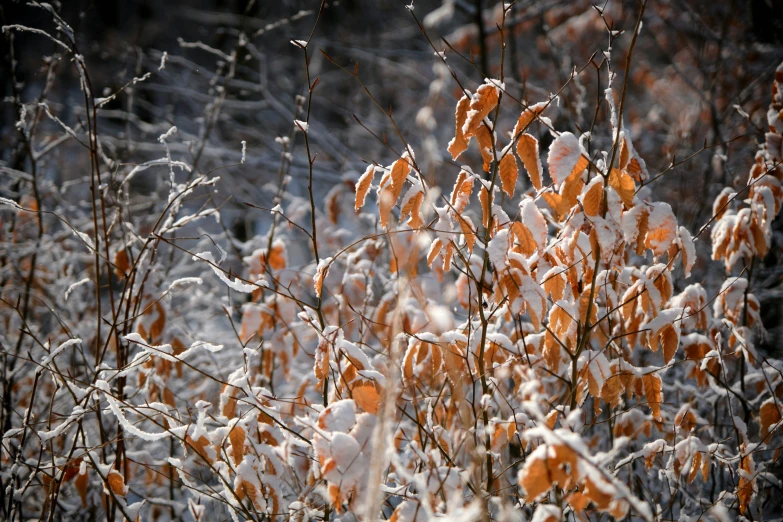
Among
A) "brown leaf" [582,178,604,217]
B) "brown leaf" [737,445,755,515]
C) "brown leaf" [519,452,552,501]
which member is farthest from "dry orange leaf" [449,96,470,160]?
"brown leaf" [737,445,755,515]

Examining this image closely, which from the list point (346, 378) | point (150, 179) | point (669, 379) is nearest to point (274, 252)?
point (346, 378)

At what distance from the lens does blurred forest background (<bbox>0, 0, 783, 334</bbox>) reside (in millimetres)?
3090

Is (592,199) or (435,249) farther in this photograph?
(435,249)

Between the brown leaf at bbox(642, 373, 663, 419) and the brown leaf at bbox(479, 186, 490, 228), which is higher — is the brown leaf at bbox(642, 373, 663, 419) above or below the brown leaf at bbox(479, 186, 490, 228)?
below

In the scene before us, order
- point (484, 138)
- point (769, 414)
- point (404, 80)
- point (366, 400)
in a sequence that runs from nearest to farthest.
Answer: point (366, 400) → point (484, 138) → point (769, 414) → point (404, 80)

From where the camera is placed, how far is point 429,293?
2.54 m

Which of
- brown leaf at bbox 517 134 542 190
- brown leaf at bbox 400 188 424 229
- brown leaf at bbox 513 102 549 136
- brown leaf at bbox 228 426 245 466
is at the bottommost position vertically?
brown leaf at bbox 228 426 245 466

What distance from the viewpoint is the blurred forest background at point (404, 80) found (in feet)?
10.1

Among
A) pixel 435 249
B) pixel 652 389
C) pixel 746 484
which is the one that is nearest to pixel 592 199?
pixel 435 249

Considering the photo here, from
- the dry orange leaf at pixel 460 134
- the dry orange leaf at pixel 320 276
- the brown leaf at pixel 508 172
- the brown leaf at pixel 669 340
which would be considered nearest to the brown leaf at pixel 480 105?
the dry orange leaf at pixel 460 134

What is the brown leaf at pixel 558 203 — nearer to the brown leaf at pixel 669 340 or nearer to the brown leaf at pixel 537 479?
the brown leaf at pixel 669 340

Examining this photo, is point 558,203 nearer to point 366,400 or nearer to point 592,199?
point 592,199

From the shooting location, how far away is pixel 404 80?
7.72 meters

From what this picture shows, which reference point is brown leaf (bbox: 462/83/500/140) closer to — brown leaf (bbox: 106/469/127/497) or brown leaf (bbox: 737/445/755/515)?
brown leaf (bbox: 737/445/755/515)
